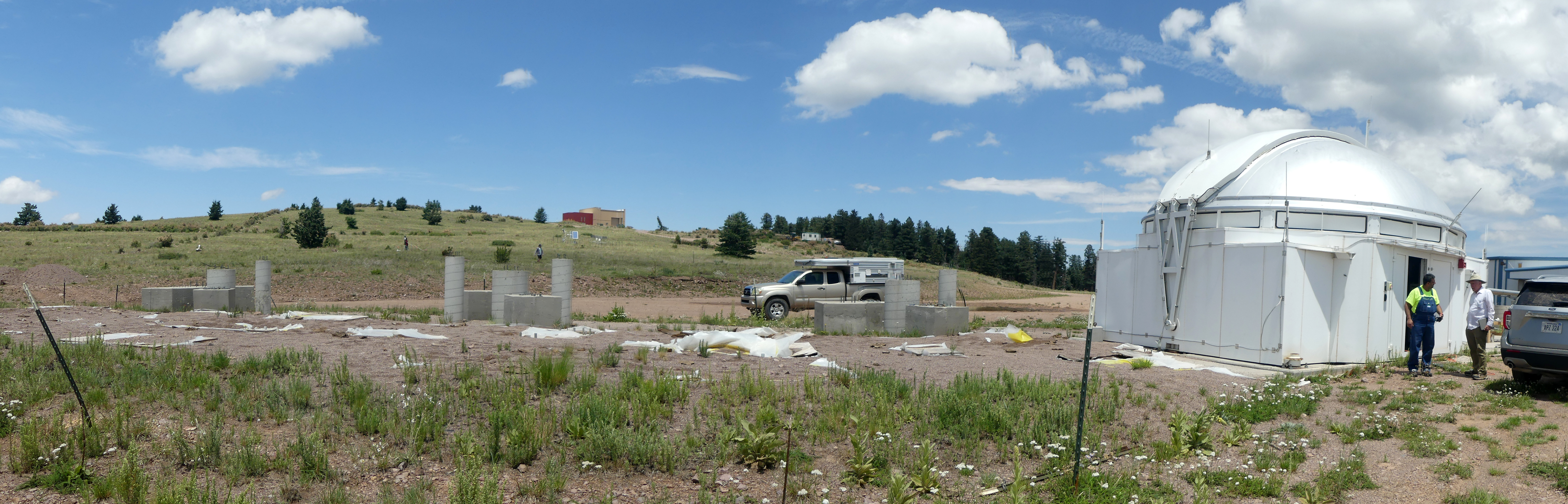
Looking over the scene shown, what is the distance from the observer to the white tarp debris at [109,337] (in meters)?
10.8

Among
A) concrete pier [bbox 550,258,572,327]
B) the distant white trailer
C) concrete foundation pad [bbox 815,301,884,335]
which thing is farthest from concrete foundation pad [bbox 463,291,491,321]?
the distant white trailer

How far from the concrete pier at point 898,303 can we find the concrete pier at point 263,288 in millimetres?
15808

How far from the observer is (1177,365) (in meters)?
12.6

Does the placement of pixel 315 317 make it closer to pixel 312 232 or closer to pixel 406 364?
pixel 406 364

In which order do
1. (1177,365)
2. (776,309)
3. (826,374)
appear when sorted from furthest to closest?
(776,309)
(1177,365)
(826,374)

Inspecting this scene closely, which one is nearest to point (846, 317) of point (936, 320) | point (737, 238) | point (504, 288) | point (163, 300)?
point (936, 320)

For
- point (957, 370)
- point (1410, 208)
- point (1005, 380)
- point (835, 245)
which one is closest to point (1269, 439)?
point (1005, 380)

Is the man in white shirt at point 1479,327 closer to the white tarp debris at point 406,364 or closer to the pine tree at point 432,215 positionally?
the white tarp debris at point 406,364

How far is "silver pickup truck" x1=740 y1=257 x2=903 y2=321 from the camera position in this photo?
2180 centimetres

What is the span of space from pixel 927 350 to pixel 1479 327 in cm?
760

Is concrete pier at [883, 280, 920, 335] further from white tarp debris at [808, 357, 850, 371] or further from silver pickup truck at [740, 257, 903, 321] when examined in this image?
white tarp debris at [808, 357, 850, 371]

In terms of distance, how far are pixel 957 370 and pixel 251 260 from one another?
38619 millimetres

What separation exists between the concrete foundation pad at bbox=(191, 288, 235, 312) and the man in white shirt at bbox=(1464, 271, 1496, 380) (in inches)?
985

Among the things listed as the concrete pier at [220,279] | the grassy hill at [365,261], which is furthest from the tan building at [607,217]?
the concrete pier at [220,279]
